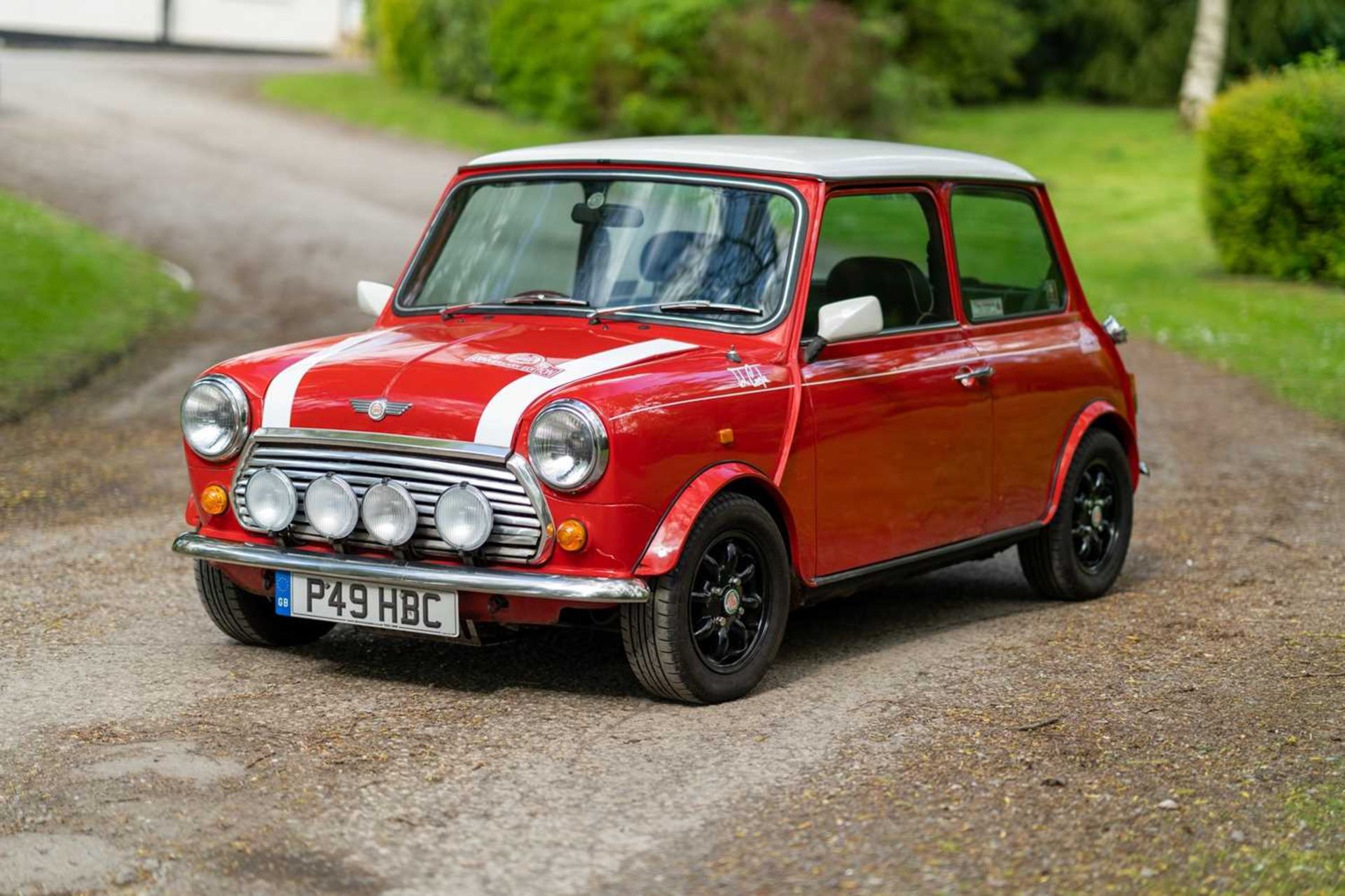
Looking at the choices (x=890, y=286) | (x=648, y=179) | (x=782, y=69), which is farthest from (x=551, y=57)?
(x=648, y=179)

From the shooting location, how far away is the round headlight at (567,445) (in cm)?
556

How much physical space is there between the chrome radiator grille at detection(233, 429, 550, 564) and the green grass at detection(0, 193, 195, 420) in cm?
659

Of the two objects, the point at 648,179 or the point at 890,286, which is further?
the point at 890,286

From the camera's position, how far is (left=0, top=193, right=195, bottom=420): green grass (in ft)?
43.6

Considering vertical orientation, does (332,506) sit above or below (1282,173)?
below

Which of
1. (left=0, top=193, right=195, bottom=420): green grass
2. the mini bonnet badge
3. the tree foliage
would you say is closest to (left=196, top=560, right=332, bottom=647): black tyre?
the mini bonnet badge

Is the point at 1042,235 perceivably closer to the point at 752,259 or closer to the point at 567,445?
the point at 752,259

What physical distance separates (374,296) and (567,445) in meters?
1.94

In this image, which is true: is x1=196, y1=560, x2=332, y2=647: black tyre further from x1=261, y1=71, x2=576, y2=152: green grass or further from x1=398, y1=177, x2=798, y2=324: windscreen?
x1=261, y1=71, x2=576, y2=152: green grass

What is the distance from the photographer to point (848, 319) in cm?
636

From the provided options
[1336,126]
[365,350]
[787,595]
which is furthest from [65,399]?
[1336,126]

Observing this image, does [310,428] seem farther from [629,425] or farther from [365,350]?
[629,425]

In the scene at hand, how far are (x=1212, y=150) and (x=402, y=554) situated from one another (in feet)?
53.5
